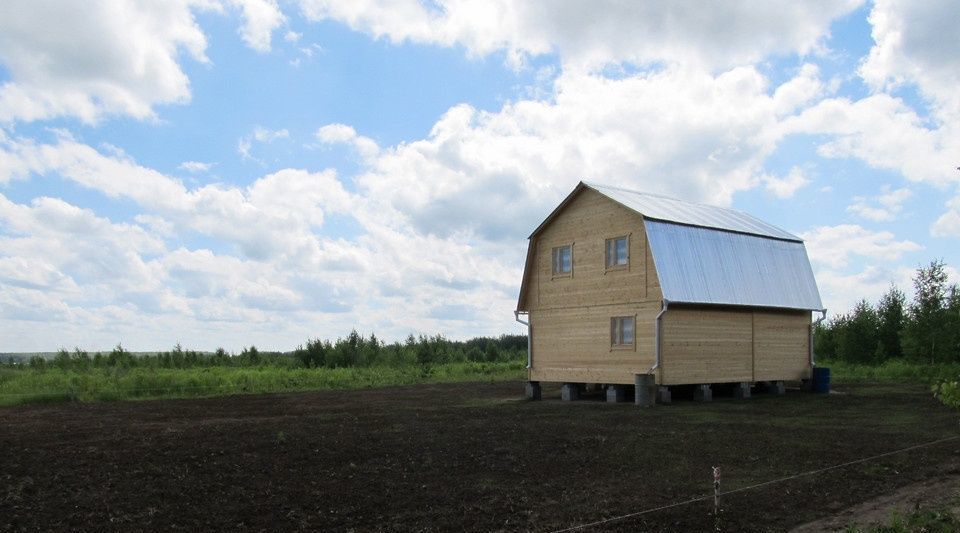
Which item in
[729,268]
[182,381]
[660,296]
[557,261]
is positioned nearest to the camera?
[660,296]

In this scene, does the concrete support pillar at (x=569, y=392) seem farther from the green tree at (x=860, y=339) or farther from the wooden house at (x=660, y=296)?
the green tree at (x=860, y=339)

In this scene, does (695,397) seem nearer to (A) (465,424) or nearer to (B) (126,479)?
(A) (465,424)

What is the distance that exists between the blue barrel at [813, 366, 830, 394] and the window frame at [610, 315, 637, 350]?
7819mm

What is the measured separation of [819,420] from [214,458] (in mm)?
13154

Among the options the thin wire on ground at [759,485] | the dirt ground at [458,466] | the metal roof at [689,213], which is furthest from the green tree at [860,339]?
the thin wire on ground at [759,485]

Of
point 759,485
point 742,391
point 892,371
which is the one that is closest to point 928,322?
point 892,371

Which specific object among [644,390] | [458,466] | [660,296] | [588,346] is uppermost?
[660,296]

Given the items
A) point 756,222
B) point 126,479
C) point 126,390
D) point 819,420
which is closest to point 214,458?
point 126,479

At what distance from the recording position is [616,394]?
78.7 ft

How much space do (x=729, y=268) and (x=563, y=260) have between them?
5.11m

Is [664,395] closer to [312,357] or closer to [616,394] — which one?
[616,394]

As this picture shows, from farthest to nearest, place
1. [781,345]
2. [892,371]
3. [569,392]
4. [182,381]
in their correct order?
[892,371] < [182,381] < [781,345] < [569,392]

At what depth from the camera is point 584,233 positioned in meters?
25.5

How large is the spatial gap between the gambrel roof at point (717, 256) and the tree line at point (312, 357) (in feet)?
71.3
